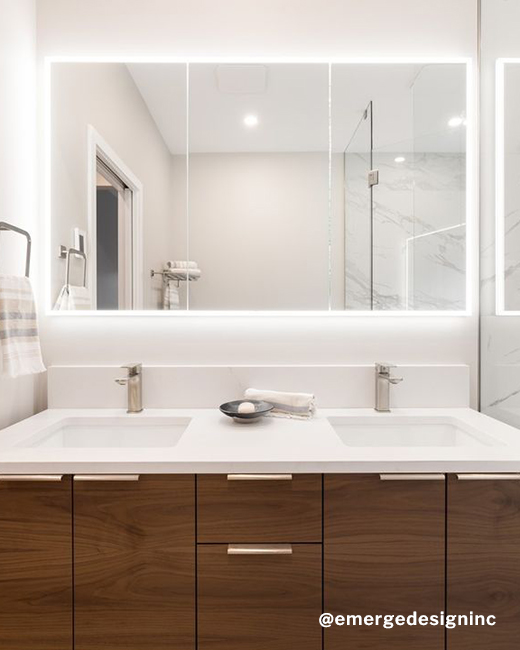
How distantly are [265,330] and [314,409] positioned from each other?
1.22 feet

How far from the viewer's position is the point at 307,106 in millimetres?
1607

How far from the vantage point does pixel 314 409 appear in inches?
57.3

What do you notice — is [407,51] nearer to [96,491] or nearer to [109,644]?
[96,491]

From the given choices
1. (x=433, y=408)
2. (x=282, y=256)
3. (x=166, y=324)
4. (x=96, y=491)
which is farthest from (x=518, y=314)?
(x=96, y=491)

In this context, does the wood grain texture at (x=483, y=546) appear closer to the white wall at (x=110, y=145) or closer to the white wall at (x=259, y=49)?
the white wall at (x=259, y=49)

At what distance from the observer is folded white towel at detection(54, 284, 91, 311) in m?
1.59

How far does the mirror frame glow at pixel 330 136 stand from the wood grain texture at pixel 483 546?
741 millimetres

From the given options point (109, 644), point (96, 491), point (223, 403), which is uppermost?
point (223, 403)

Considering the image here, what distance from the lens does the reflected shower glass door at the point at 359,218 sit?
5.30ft

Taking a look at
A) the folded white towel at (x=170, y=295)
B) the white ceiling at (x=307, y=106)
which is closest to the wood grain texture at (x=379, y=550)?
the folded white towel at (x=170, y=295)

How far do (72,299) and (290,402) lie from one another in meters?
0.93

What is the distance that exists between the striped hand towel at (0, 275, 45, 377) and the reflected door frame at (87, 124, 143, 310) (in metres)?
0.30

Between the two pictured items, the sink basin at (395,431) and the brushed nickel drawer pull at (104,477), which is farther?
the sink basin at (395,431)

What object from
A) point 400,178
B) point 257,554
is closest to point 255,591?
point 257,554
